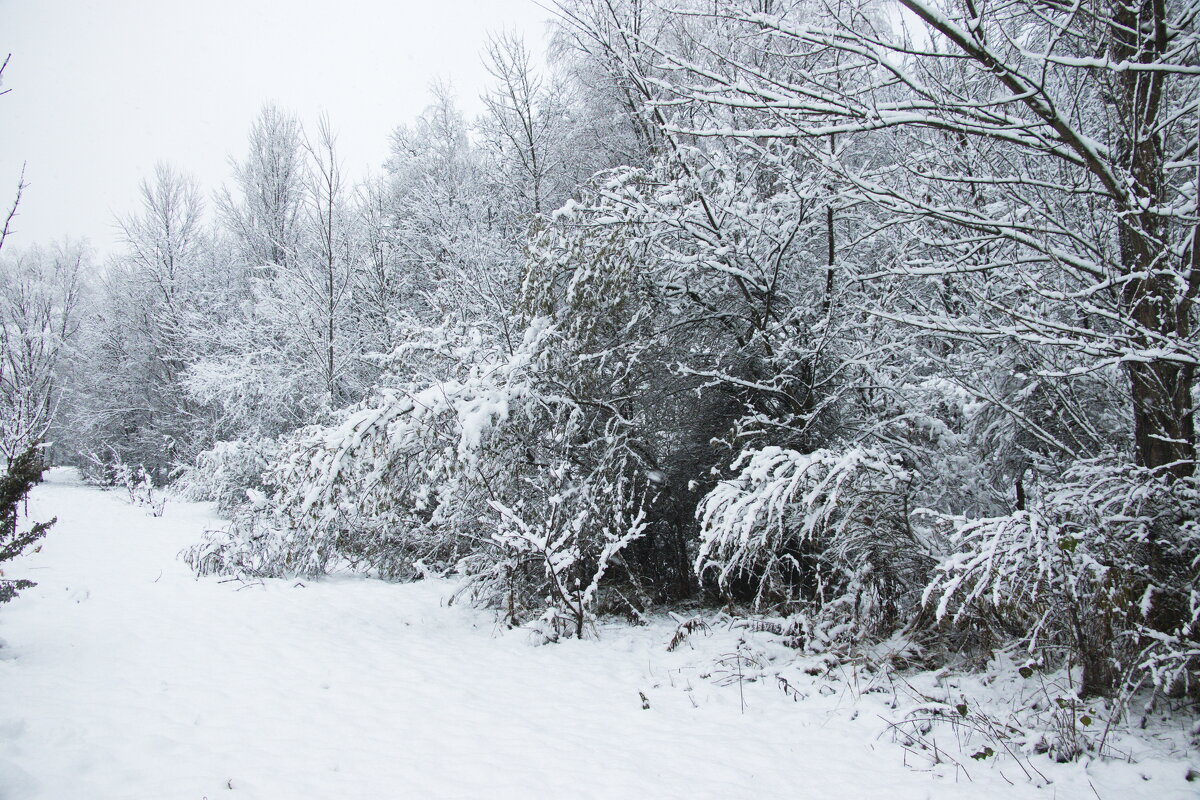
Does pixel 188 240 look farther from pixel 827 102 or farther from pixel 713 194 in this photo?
pixel 827 102

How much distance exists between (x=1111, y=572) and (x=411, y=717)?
393cm

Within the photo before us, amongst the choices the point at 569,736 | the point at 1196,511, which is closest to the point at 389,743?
the point at 569,736

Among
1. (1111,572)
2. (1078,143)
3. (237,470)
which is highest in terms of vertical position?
(1078,143)

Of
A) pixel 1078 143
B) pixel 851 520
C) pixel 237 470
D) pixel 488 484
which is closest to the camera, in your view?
pixel 1078 143

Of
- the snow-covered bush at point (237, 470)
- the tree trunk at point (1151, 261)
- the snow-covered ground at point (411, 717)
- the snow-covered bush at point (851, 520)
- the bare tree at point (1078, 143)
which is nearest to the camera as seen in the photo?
the bare tree at point (1078, 143)

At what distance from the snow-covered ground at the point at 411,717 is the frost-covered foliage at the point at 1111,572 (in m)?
0.53

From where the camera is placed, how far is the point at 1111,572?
2980 mm

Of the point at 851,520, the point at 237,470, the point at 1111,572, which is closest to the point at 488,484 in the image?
the point at 851,520

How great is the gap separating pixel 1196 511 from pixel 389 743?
436 centimetres

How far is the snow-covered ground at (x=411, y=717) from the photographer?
2.74 meters

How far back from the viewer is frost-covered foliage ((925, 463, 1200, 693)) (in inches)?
116

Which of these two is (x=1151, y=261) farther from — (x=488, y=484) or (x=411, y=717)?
(x=488, y=484)

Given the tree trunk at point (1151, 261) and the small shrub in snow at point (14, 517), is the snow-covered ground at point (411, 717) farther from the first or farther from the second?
the tree trunk at point (1151, 261)

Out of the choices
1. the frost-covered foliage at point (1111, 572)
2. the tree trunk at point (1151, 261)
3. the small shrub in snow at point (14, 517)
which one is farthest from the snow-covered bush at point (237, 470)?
the tree trunk at point (1151, 261)
